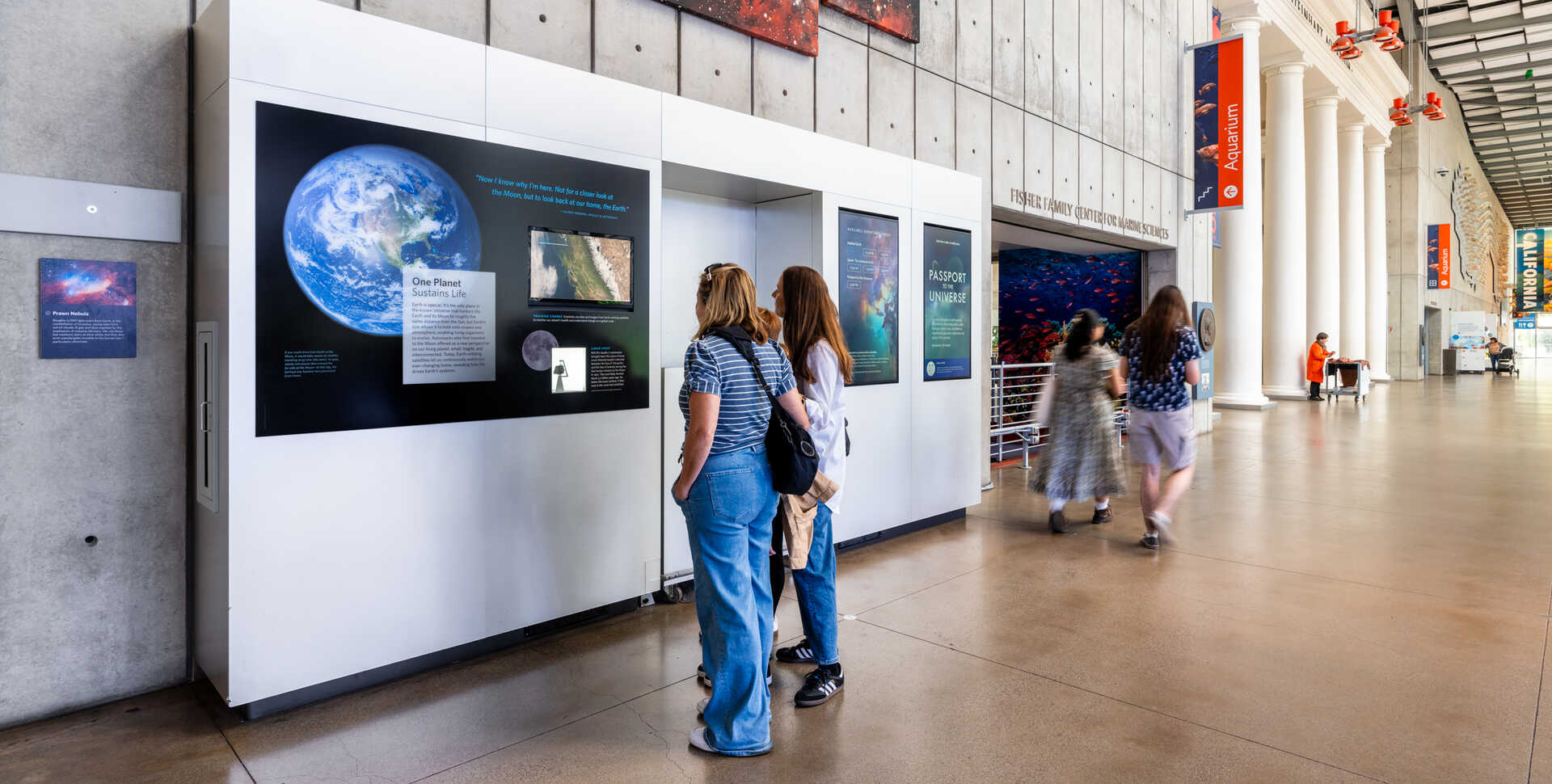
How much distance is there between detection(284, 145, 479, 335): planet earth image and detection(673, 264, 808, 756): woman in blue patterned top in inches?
53.1

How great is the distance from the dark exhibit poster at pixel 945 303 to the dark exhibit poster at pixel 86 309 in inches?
174

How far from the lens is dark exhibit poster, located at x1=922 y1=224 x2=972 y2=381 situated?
5.83 meters

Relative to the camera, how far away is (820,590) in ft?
10.3

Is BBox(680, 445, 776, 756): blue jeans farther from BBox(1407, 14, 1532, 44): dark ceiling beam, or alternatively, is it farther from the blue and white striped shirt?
BBox(1407, 14, 1532, 44): dark ceiling beam

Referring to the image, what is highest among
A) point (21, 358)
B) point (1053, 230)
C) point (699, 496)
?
point (1053, 230)

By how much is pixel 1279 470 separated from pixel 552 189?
801cm

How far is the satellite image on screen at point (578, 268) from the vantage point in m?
3.64

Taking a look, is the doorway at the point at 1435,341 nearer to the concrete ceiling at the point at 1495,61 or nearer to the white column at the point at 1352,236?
the concrete ceiling at the point at 1495,61

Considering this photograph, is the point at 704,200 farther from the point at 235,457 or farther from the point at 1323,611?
the point at 1323,611

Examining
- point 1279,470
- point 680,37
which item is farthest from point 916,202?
point 1279,470

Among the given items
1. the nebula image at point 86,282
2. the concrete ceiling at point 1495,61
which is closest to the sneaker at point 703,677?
the nebula image at point 86,282

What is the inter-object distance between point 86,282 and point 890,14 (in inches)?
209

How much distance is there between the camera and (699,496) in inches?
102

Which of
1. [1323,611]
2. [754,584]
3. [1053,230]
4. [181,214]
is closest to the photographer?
[754,584]
